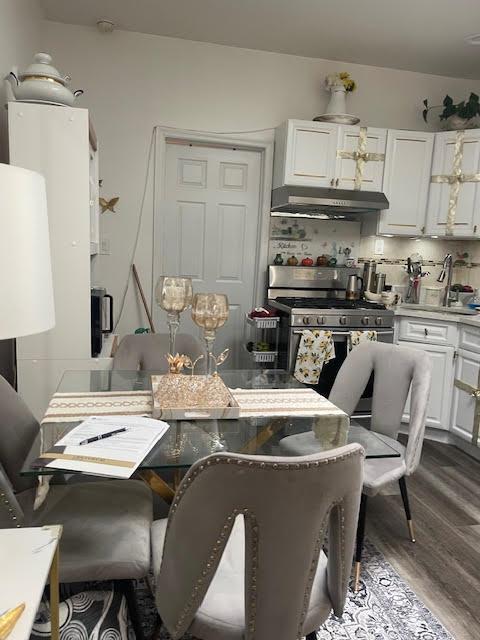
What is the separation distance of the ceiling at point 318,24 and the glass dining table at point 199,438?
2600 millimetres

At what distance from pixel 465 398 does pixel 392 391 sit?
1339mm

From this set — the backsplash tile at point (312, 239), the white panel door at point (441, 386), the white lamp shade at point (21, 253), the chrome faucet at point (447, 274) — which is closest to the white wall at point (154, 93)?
the backsplash tile at point (312, 239)

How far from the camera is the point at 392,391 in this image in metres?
2.25

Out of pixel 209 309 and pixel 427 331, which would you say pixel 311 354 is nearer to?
pixel 427 331

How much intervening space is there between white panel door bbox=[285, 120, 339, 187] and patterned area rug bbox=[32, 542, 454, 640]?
2618 mm

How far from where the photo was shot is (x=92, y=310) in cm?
267

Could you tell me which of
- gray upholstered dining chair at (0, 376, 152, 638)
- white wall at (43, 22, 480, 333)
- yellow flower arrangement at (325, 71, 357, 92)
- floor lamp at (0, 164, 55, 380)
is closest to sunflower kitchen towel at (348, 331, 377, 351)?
white wall at (43, 22, 480, 333)

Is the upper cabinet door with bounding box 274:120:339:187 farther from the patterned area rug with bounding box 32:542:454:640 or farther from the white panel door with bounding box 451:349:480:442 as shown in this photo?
the patterned area rug with bounding box 32:542:454:640

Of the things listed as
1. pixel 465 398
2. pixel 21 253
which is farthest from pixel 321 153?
pixel 21 253

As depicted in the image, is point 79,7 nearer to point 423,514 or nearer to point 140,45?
point 140,45

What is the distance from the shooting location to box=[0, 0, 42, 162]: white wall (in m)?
2.36

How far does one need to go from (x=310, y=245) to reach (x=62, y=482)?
2.95 m

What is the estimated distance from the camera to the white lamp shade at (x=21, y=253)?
2.75ft

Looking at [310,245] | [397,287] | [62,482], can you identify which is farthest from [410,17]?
[62,482]
